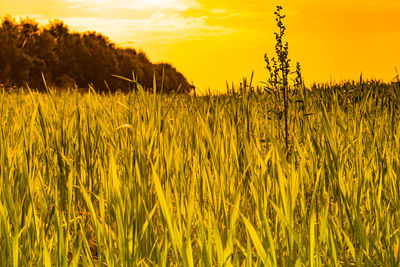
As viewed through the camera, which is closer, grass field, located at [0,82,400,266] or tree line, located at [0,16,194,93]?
grass field, located at [0,82,400,266]

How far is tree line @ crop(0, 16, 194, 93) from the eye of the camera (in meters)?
14.5

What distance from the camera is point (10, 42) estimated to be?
1455 centimetres

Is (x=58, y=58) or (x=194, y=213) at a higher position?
(x=58, y=58)

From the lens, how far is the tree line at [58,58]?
14.5 meters

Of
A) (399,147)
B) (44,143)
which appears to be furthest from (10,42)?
(399,147)

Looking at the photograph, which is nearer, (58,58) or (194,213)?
(194,213)

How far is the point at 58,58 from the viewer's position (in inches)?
616

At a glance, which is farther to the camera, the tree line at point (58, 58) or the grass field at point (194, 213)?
the tree line at point (58, 58)

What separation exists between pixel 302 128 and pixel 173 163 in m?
1.42

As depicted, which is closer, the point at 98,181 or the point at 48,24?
the point at 98,181

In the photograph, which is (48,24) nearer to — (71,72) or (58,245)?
(71,72)

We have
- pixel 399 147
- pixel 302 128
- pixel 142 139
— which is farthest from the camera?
pixel 302 128

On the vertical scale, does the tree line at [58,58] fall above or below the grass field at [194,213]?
above

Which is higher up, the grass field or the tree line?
the tree line
